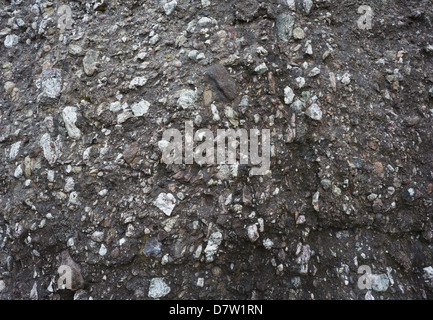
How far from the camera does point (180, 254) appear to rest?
1894 mm

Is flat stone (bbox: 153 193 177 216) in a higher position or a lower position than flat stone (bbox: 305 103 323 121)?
lower

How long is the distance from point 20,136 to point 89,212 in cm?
75

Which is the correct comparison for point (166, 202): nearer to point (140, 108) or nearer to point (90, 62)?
point (140, 108)

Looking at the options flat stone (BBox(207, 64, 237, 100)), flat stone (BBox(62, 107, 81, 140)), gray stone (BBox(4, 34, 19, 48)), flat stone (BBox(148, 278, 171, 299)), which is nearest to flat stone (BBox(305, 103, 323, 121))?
flat stone (BBox(207, 64, 237, 100))

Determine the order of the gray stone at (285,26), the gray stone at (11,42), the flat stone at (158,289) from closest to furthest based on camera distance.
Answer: the flat stone at (158,289), the gray stone at (285,26), the gray stone at (11,42)

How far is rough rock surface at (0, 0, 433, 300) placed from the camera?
6.32 feet

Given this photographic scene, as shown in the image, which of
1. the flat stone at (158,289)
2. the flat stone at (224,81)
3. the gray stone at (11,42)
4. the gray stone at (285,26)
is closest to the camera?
the flat stone at (158,289)

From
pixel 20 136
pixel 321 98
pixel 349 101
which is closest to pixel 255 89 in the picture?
pixel 321 98

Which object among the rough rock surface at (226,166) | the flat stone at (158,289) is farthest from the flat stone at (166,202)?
the flat stone at (158,289)

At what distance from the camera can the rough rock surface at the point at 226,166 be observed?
1927 mm

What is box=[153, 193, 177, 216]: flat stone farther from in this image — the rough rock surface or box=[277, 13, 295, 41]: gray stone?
box=[277, 13, 295, 41]: gray stone

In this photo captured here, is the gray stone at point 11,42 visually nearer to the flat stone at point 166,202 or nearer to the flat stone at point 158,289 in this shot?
the flat stone at point 166,202

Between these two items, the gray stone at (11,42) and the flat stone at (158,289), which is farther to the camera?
the gray stone at (11,42)

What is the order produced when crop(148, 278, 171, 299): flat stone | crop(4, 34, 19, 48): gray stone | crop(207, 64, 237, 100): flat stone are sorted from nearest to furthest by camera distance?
crop(148, 278, 171, 299): flat stone, crop(207, 64, 237, 100): flat stone, crop(4, 34, 19, 48): gray stone
